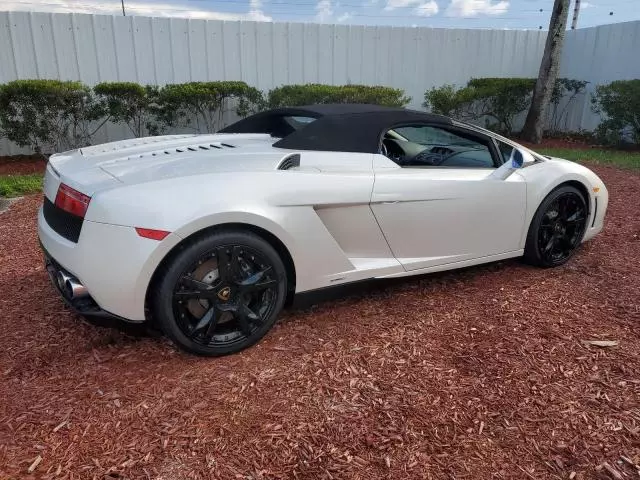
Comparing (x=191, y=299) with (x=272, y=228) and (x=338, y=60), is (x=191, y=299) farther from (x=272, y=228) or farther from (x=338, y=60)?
(x=338, y=60)

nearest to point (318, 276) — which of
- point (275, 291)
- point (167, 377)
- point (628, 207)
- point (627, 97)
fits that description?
point (275, 291)

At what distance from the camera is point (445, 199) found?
341 centimetres

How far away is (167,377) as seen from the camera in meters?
2.68

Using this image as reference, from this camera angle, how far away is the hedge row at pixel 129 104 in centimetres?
742

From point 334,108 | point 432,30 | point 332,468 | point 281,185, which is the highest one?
point 432,30

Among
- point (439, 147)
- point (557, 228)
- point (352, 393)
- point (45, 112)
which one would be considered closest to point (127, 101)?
point (45, 112)

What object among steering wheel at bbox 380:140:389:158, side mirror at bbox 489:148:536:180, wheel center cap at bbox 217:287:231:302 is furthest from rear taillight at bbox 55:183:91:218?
side mirror at bbox 489:148:536:180

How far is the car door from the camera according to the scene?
326cm

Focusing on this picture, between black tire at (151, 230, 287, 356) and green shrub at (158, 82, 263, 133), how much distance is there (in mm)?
6099

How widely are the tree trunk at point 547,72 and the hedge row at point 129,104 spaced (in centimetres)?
298

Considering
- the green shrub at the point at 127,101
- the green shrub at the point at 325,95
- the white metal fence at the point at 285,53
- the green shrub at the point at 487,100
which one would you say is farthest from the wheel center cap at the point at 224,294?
the green shrub at the point at 487,100

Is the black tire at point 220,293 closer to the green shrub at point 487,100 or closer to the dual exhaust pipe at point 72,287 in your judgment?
the dual exhaust pipe at point 72,287

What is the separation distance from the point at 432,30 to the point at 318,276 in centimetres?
932

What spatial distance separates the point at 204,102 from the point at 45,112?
2349 mm
